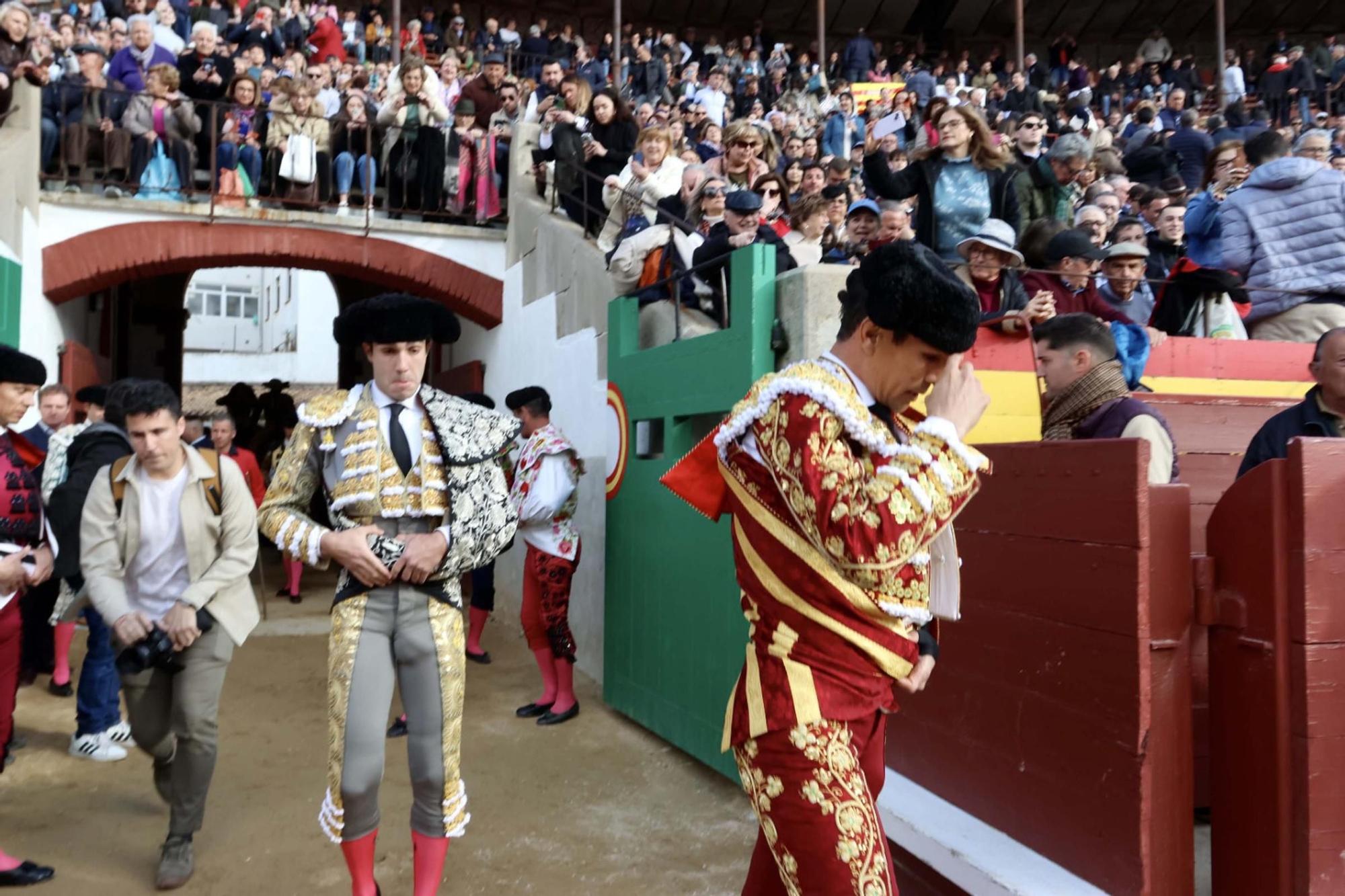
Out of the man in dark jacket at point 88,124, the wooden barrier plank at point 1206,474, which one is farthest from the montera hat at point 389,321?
the man in dark jacket at point 88,124

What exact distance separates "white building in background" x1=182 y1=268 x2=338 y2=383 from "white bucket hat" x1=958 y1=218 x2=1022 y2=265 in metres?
22.7

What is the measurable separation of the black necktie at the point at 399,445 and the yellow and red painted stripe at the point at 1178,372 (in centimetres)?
197

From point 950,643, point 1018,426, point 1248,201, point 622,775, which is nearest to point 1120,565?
point 950,643

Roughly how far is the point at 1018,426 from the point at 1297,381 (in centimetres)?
172

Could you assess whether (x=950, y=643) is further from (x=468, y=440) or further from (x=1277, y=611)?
(x=468, y=440)

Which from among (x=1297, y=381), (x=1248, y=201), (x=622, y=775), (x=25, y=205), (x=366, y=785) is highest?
(x=25, y=205)

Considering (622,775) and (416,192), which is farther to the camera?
(416,192)

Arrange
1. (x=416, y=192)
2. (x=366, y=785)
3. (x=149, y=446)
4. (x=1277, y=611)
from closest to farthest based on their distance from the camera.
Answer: (x=1277, y=611) → (x=366, y=785) → (x=149, y=446) → (x=416, y=192)

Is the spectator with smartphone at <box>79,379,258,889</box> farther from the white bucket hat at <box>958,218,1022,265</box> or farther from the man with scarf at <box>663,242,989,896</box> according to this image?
the white bucket hat at <box>958,218,1022,265</box>

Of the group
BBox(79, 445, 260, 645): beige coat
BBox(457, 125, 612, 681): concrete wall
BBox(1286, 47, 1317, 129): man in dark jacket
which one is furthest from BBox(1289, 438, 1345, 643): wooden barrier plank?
BBox(1286, 47, 1317, 129): man in dark jacket

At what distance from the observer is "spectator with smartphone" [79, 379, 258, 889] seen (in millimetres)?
3492

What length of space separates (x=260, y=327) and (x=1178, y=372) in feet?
97.6

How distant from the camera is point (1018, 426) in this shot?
383 centimetres

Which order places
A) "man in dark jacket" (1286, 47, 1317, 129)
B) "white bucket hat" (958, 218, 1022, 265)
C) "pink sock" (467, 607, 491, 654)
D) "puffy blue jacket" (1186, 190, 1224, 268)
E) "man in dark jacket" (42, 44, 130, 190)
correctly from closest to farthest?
"white bucket hat" (958, 218, 1022, 265) → "puffy blue jacket" (1186, 190, 1224, 268) → "pink sock" (467, 607, 491, 654) → "man in dark jacket" (42, 44, 130, 190) → "man in dark jacket" (1286, 47, 1317, 129)
